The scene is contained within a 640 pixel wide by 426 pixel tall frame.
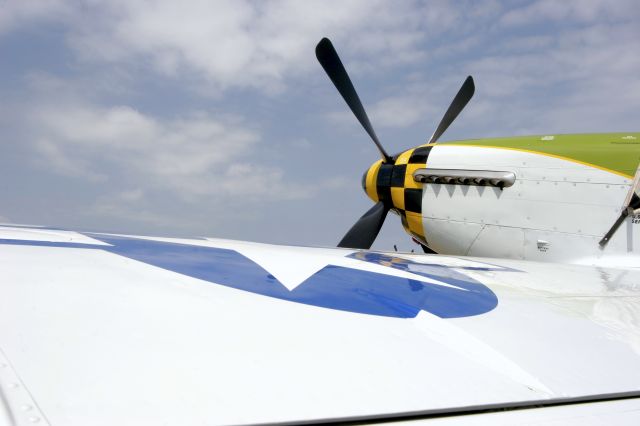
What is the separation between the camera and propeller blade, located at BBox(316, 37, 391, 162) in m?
8.02

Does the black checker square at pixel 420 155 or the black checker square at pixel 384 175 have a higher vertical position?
the black checker square at pixel 420 155

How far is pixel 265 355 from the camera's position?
5.12 ft

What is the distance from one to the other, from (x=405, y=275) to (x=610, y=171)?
12.7 ft

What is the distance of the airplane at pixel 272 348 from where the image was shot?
1250mm

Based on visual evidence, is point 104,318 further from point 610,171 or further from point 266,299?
point 610,171

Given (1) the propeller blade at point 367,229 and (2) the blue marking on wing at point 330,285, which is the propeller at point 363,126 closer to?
(1) the propeller blade at point 367,229

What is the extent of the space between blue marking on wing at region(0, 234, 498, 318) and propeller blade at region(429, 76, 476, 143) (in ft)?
21.3

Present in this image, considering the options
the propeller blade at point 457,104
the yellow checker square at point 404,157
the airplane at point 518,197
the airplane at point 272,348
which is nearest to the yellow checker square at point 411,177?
the airplane at point 518,197

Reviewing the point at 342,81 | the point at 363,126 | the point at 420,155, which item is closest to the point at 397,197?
the point at 420,155

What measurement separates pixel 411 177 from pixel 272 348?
19.8 feet

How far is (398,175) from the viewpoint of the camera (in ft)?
25.0

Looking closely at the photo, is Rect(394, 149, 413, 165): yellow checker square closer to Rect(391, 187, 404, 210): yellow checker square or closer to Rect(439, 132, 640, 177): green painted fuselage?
Rect(391, 187, 404, 210): yellow checker square

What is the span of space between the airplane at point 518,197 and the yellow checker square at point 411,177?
0.05 feet

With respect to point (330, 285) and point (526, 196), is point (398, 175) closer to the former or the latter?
point (526, 196)
